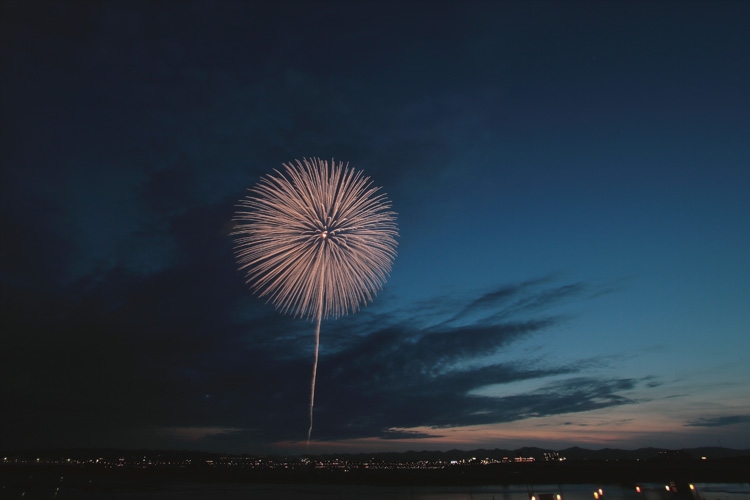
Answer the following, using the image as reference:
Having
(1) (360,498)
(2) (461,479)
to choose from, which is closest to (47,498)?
(1) (360,498)

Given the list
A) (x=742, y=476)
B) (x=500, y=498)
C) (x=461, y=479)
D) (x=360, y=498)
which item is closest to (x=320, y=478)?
(x=461, y=479)

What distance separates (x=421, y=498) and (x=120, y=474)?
114097 millimetres

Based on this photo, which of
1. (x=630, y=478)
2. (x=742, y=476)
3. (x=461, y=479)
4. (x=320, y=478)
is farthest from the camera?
(x=320, y=478)

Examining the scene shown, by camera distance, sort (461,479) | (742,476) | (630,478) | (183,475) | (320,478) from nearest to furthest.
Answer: (742,476)
(630,478)
(461,479)
(320,478)
(183,475)

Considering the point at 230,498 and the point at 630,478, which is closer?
the point at 230,498

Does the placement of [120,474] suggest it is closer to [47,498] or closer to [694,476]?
[47,498]

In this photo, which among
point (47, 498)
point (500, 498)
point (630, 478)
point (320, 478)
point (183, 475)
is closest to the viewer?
point (47, 498)

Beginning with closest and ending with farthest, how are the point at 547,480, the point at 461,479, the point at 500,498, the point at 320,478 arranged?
the point at 500,498, the point at 547,480, the point at 461,479, the point at 320,478

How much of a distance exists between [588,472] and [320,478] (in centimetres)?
8183

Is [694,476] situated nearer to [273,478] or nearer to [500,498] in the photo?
[500,498]

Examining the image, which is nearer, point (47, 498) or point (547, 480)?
point (47, 498)

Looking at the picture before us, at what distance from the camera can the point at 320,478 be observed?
128 m

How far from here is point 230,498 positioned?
68.9 m

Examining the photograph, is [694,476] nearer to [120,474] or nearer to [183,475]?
[183,475]
